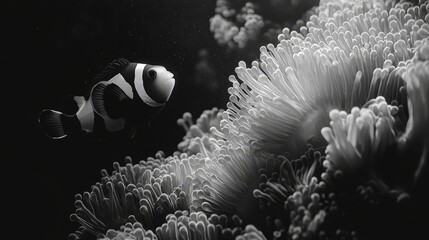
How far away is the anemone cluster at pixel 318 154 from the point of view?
39.9 inches

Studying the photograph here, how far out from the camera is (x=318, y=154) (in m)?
1.21

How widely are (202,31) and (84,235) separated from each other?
2.30 m

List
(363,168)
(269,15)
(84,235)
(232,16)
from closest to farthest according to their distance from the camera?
(363,168) → (84,235) → (269,15) → (232,16)

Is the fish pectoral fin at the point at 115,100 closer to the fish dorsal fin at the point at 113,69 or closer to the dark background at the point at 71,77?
the fish dorsal fin at the point at 113,69

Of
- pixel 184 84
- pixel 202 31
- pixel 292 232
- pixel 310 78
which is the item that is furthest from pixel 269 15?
pixel 292 232

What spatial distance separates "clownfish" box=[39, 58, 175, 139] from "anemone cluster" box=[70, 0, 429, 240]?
12.2 inches

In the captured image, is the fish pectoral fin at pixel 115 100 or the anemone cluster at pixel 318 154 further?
the fish pectoral fin at pixel 115 100

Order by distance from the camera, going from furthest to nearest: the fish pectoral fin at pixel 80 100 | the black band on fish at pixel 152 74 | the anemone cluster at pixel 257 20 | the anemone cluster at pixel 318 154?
the anemone cluster at pixel 257 20 → the fish pectoral fin at pixel 80 100 → the black band on fish at pixel 152 74 → the anemone cluster at pixel 318 154

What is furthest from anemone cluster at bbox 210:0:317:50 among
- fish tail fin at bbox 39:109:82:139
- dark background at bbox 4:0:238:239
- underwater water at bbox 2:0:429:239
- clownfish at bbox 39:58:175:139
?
fish tail fin at bbox 39:109:82:139

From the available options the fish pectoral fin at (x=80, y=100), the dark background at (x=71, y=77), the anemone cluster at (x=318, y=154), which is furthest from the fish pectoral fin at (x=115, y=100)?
the dark background at (x=71, y=77)

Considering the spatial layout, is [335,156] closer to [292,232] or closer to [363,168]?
[363,168]

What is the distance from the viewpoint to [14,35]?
11.4ft

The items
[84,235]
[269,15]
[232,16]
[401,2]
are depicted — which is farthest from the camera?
[232,16]

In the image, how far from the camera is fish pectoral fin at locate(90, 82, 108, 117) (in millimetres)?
1787
